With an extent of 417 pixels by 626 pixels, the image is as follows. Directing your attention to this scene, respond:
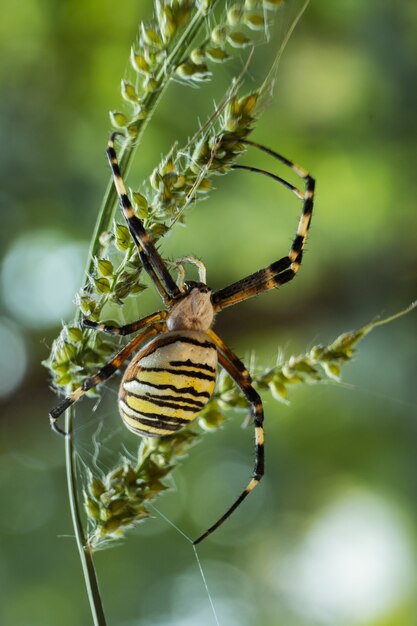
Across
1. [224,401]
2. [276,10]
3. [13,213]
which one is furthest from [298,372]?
[13,213]

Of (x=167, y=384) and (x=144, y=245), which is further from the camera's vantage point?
(x=167, y=384)

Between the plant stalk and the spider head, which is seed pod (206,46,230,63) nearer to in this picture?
the plant stalk

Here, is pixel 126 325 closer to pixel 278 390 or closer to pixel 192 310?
pixel 192 310

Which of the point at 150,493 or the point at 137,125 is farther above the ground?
the point at 137,125

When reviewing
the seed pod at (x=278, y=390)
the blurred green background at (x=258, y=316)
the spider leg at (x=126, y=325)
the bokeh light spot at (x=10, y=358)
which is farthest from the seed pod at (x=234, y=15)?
the bokeh light spot at (x=10, y=358)

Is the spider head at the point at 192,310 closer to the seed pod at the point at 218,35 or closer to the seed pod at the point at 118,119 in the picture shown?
the seed pod at the point at 118,119

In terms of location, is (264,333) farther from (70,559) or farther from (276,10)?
(276,10)

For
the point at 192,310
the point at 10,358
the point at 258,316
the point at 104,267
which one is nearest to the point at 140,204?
the point at 104,267
